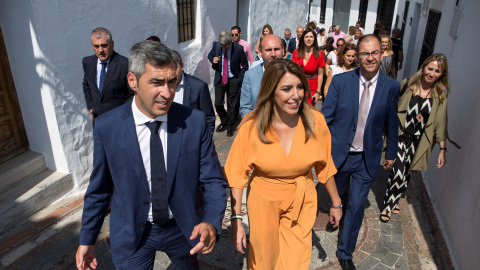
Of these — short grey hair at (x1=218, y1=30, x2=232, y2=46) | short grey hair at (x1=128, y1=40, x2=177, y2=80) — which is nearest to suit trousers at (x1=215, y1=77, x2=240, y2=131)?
short grey hair at (x1=218, y1=30, x2=232, y2=46)

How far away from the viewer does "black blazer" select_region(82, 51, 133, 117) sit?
4.67 m

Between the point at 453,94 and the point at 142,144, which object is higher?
the point at 142,144

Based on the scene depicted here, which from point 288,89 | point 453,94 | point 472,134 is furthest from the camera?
point 453,94

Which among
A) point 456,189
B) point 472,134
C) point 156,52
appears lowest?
point 456,189

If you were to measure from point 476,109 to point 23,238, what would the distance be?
537 cm

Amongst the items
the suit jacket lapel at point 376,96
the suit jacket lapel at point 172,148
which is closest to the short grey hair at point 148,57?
the suit jacket lapel at point 172,148

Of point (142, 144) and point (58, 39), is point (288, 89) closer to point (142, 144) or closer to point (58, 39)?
point (142, 144)

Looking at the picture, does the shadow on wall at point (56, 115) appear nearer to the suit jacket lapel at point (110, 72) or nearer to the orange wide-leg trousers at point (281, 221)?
the suit jacket lapel at point (110, 72)

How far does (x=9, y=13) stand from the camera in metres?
4.56

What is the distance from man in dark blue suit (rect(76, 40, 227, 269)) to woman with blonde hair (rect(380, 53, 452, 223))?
2998 mm

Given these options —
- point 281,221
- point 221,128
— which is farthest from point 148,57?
point 221,128

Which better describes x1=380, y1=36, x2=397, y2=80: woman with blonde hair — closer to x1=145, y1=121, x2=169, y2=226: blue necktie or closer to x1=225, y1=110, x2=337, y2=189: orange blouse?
x1=225, y1=110, x2=337, y2=189: orange blouse

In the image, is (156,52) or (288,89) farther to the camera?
(288,89)

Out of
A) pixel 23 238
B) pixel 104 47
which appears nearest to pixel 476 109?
pixel 104 47
